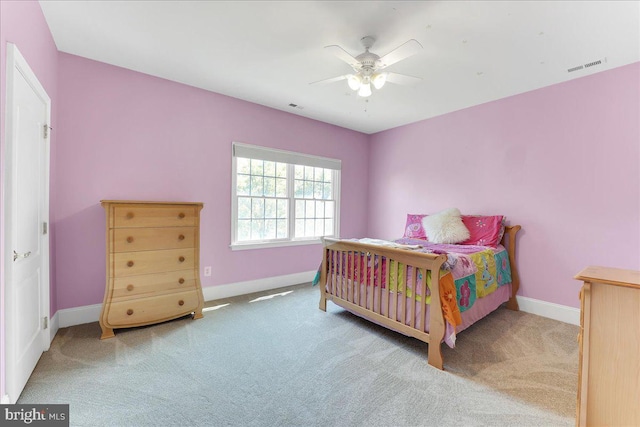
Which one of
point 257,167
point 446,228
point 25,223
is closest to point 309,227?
point 257,167

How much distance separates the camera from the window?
12.0 ft

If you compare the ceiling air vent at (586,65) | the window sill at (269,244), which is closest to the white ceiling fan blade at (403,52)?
the ceiling air vent at (586,65)

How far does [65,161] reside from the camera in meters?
2.54

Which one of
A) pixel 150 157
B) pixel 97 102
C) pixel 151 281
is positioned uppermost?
pixel 97 102

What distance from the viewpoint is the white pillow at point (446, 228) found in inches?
132

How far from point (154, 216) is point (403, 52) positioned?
2511 millimetres

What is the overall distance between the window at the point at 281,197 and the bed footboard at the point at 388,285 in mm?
1140

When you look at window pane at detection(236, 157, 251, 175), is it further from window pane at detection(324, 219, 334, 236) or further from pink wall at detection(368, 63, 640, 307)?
pink wall at detection(368, 63, 640, 307)

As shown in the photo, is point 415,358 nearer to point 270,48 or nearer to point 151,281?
point 151,281

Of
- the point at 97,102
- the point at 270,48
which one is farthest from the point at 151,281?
the point at 270,48

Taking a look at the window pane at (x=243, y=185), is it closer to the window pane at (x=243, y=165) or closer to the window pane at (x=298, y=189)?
the window pane at (x=243, y=165)

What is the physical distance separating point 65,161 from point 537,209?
4822 mm

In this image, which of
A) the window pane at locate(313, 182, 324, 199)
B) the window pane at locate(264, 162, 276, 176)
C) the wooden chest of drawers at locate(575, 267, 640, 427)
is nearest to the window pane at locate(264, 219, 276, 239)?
the window pane at locate(264, 162, 276, 176)

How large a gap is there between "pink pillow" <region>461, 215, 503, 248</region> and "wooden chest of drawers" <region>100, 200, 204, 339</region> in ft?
10.2
